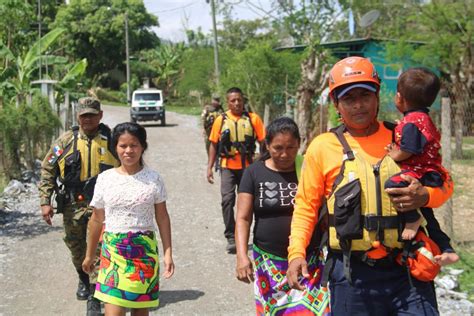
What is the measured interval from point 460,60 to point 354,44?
8404 millimetres

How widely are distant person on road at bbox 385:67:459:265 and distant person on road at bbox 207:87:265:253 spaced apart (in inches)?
170

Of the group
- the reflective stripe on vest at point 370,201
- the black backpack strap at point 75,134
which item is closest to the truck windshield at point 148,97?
the black backpack strap at point 75,134

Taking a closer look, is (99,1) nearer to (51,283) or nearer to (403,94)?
(51,283)

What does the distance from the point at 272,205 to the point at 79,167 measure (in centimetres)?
228

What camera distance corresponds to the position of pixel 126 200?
422cm

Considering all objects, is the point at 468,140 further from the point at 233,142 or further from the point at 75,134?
the point at 75,134

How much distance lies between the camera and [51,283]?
6512 mm

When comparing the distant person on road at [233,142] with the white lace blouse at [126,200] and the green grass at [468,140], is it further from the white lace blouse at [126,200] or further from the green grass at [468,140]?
the green grass at [468,140]

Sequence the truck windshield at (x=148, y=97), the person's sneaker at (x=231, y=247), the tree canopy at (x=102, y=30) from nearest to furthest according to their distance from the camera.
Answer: the person's sneaker at (x=231, y=247), the truck windshield at (x=148, y=97), the tree canopy at (x=102, y=30)

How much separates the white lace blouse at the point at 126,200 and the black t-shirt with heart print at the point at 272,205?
2.33 ft


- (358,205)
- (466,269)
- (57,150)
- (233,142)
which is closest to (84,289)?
(57,150)

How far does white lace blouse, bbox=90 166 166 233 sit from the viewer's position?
167 inches

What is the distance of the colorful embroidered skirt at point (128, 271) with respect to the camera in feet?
13.6

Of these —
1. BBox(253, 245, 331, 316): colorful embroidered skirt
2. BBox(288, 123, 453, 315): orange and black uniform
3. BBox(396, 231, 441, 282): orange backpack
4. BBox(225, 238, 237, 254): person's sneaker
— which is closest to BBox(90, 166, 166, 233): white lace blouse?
BBox(253, 245, 331, 316): colorful embroidered skirt
